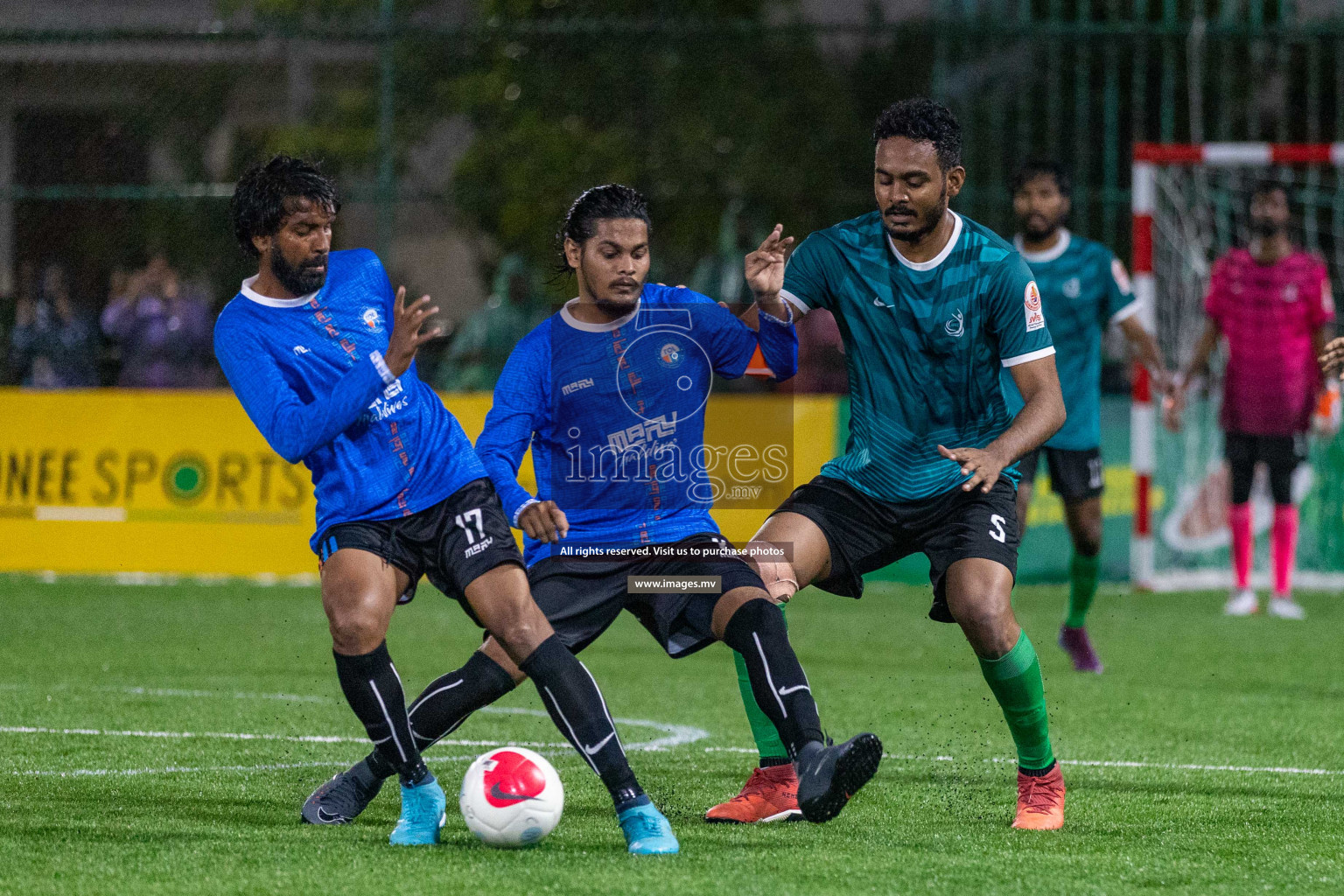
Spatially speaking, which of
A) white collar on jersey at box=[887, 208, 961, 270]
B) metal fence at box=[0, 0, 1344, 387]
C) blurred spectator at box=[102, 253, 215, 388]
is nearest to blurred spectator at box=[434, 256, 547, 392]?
metal fence at box=[0, 0, 1344, 387]

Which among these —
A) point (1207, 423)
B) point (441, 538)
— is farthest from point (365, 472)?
point (1207, 423)

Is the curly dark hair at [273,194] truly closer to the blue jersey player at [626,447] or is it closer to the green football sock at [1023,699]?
the blue jersey player at [626,447]

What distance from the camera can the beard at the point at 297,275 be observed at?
461 cm

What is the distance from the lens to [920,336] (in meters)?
4.77

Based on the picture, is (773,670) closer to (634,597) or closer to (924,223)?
(634,597)

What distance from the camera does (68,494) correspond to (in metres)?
11.5

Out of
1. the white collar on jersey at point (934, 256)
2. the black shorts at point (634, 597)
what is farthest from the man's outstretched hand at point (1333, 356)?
the black shorts at point (634, 597)

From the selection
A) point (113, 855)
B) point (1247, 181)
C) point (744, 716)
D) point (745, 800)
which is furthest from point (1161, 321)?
point (113, 855)

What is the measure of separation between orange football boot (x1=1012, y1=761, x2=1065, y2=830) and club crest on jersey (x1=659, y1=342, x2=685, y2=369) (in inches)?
56.1

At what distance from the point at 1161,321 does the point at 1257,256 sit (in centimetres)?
186

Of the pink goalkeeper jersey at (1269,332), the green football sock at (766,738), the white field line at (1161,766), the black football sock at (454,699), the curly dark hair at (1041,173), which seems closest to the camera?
the black football sock at (454,699)

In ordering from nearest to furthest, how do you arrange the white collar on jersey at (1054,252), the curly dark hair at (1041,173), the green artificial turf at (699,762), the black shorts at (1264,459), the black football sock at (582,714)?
the green artificial turf at (699,762), the black football sock at (582,714), the curly dark hair at (1041,173), the white collar on jersey at (1054,252), the black shorts at (1264,459)

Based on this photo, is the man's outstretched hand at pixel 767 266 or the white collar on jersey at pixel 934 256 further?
the white collar on jersey at pixel 934 256

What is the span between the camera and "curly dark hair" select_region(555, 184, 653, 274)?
470 cm
